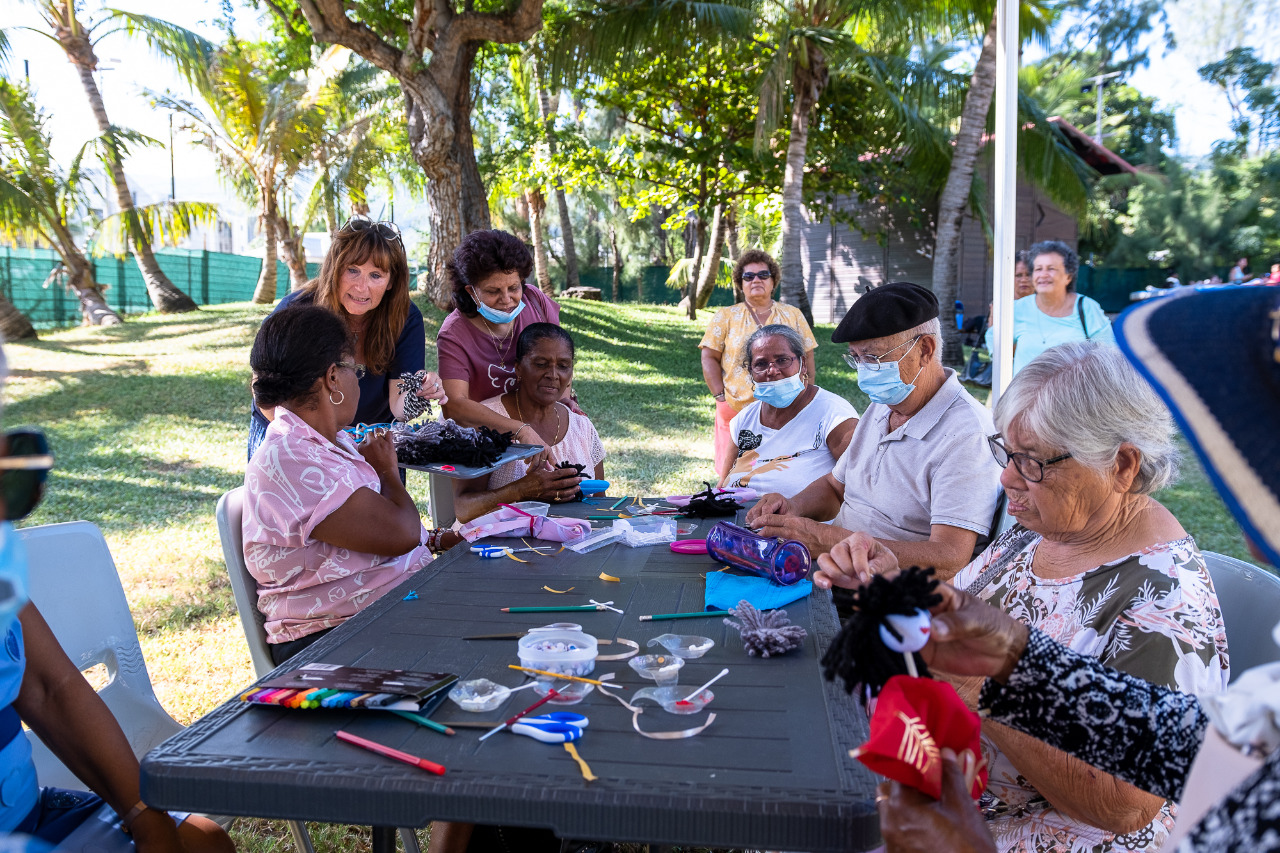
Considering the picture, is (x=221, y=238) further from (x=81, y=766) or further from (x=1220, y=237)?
(x=81, y=766)

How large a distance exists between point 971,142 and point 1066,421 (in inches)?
470

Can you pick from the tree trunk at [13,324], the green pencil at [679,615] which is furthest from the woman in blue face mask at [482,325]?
the tree trunk at [13,324]

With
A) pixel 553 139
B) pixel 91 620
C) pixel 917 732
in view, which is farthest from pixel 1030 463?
pixel 553 139

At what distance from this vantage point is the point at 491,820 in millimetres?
1334

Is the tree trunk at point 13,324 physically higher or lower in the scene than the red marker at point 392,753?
lower

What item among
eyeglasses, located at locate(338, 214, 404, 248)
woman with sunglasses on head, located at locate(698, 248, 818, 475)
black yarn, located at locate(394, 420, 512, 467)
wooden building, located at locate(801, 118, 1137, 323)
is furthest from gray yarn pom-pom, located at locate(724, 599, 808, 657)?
wooden building, located at locate(801, 118, 1137, 323)

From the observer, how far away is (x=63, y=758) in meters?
1.87

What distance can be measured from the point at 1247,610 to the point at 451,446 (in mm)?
2496

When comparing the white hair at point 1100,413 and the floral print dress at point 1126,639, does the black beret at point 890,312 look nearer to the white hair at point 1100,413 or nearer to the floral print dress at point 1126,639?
the white hair at point 1100,413

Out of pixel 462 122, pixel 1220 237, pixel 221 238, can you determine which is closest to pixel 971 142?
pixel 462 122

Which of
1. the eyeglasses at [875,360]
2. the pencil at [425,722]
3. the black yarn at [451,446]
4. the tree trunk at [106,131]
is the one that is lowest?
the pencil at [425,722]

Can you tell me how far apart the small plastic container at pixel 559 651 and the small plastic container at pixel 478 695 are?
12 cm

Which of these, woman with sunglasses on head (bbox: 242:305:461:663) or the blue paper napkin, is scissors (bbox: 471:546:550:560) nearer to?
woman with sunglasses on head (bbox: 242:305:461:663)

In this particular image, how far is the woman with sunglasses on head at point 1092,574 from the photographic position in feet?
5.58
